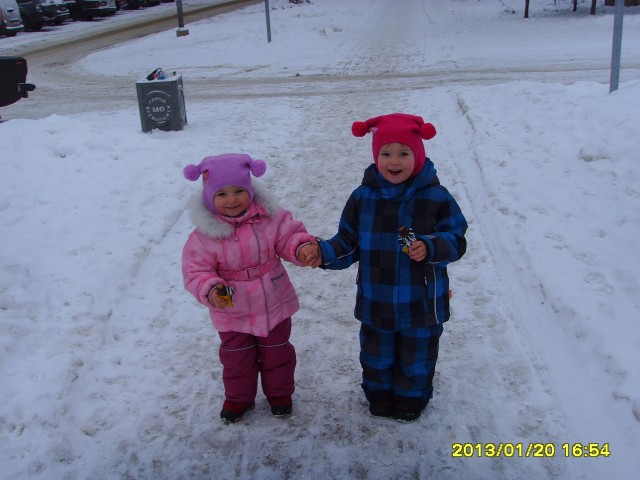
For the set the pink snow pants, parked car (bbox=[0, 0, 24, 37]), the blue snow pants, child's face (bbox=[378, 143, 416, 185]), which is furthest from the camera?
parked car (bbox=[0, 0, 24, 37])

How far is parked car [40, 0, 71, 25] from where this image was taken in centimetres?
2539

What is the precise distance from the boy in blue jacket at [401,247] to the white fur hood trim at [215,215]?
0.33 m

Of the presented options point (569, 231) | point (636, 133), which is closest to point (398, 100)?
point (636, 133)

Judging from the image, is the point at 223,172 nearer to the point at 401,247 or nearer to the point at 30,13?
the point at 401,247

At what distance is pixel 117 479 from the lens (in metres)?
3.00

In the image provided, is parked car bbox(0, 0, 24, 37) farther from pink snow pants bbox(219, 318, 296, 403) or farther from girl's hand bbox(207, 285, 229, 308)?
girl's hand bbox(207, 285, 229, 308)

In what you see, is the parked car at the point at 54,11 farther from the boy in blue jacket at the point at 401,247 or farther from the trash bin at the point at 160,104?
the boy in blue jacket at the point at 401,247

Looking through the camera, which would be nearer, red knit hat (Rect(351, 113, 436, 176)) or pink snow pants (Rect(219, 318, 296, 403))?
red knit hat (Rect(351, 113, 436, 176))

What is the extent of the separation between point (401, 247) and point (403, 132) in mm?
521

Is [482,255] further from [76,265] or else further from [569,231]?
[76,265]
